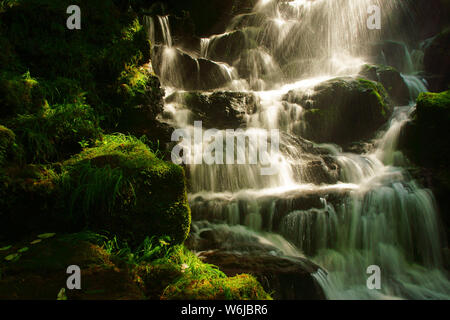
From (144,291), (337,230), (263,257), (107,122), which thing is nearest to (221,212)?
(263,257)

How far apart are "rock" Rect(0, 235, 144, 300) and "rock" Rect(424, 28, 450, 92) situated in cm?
1343

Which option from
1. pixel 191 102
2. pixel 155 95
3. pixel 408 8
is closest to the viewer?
pixel 155 95

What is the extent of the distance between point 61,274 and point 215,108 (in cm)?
641

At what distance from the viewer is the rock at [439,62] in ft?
35.8

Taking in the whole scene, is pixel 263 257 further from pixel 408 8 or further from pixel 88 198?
pixel 408 8

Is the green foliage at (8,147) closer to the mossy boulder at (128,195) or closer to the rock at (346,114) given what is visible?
the mossy boulder at (128,195)

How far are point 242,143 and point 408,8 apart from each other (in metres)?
15.3

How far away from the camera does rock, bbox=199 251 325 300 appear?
10.1ft

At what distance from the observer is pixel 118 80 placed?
15.8 feet

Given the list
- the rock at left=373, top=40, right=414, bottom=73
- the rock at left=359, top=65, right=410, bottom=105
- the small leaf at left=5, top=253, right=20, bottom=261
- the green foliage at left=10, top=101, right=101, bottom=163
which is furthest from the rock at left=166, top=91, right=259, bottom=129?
the rock at left=373, top=40, right=414, bottom=73

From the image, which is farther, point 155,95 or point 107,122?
point 155,95

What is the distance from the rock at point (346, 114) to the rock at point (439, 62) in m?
4.54

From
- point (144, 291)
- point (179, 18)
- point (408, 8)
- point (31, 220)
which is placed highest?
point (408, 8)

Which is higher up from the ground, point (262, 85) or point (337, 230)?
point (262, 85)
